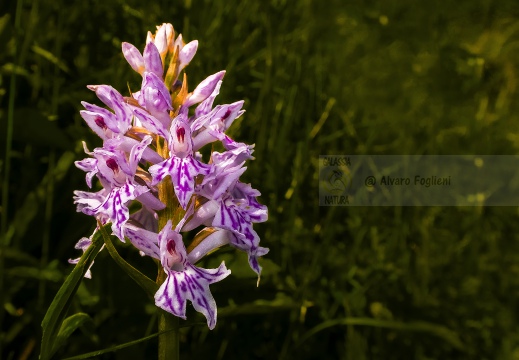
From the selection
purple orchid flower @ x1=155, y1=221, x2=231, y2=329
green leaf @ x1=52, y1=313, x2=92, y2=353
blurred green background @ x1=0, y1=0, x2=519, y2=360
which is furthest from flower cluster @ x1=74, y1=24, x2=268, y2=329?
blurred green background @ x1=0, y1=0, x2=519, y2=360

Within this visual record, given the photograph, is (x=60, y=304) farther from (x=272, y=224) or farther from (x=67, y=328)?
(x=272, y=224)

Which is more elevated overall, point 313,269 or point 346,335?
point 313,269

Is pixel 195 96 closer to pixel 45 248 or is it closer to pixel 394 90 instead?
pixel 45 248

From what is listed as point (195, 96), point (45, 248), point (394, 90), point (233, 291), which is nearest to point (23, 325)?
point (45, 248)

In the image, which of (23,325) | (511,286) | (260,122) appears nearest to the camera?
(23,325)

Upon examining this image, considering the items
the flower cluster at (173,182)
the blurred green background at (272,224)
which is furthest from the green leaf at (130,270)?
the blurred green background at (272,224)

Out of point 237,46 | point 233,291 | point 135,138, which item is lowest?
point 233,291

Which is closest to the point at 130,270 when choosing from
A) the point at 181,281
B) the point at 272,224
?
the point at 181,281
